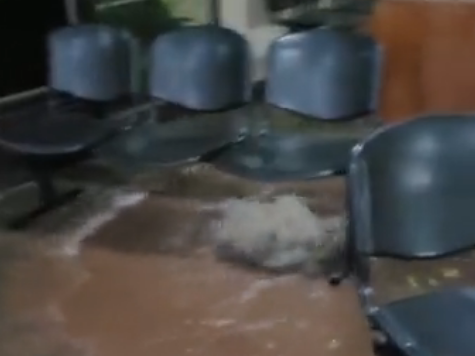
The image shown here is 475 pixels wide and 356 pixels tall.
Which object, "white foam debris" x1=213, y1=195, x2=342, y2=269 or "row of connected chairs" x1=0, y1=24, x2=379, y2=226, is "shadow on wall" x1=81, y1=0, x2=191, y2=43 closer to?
"row of connected chairs" x1=0, y1=24, x2=379, y2=226

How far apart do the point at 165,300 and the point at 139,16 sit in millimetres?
2181

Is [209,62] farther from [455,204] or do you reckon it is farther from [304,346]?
[455,204]

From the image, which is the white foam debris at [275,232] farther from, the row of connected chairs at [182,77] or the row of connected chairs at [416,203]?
the row of connected chairs at [416,203]

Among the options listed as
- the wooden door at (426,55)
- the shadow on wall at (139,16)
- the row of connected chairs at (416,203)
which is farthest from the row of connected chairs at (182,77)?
the row of connected chairs at (416,203)

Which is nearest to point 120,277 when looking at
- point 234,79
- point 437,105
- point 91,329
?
point 91,329

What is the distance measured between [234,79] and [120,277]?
840 millimetres

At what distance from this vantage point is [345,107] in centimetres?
331

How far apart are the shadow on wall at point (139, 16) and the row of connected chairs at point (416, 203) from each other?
2.62m

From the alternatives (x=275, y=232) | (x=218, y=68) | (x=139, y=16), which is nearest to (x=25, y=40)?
(x=139, y=16)

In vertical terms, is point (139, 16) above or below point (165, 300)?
above

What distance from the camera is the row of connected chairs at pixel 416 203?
2037 millimetres

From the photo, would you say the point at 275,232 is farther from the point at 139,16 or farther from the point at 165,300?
the point at 139,16

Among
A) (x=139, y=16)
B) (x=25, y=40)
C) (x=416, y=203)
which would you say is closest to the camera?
(x=416, y=203)

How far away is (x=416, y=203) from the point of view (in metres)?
2.11
